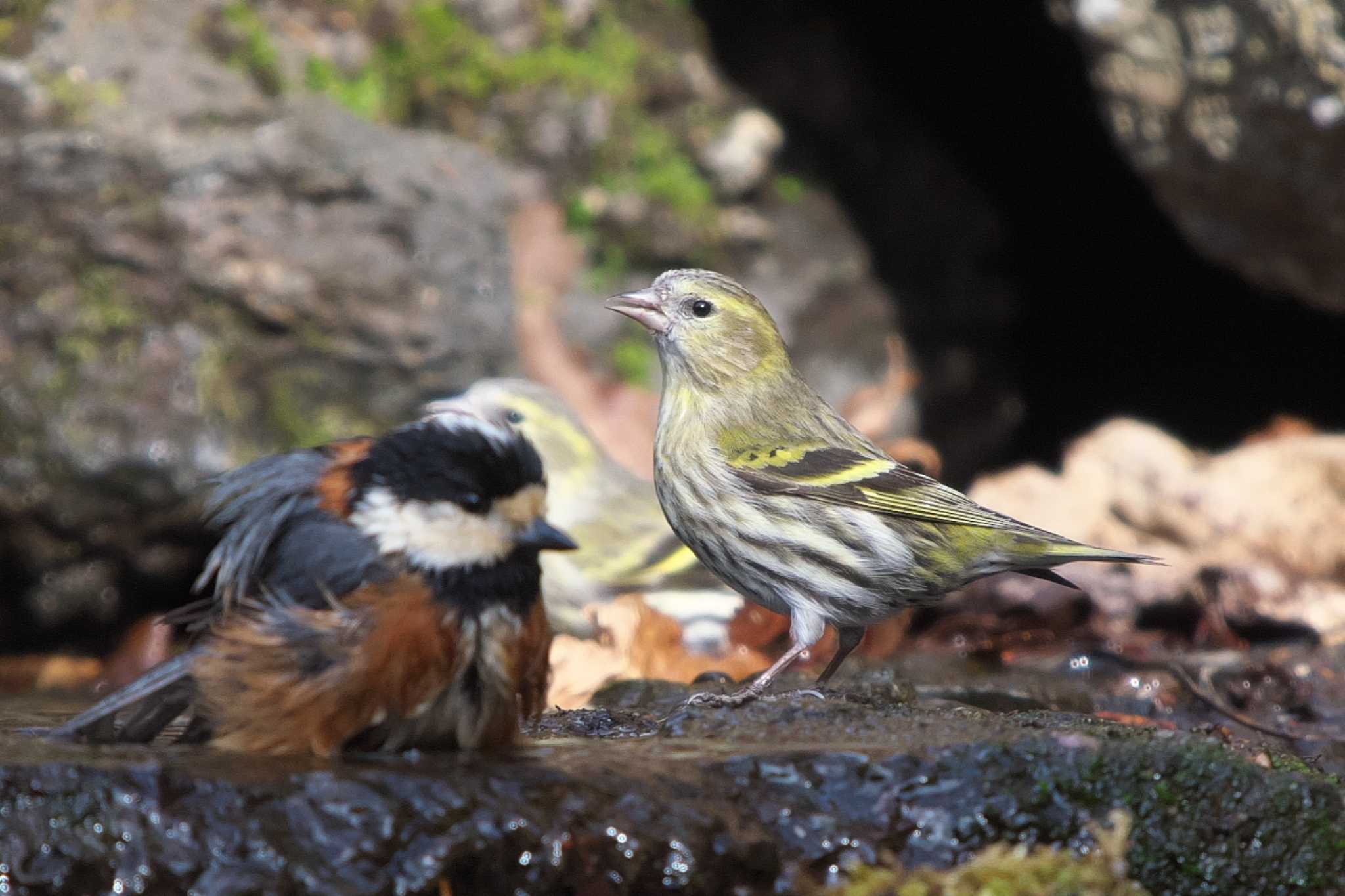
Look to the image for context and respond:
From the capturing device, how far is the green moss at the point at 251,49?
7.57 meters

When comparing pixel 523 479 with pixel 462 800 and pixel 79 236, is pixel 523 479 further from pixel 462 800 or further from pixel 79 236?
pixel 79 236

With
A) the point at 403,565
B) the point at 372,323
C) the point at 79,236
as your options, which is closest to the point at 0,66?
the point at 79,236

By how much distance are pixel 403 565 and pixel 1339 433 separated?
22.8 feet

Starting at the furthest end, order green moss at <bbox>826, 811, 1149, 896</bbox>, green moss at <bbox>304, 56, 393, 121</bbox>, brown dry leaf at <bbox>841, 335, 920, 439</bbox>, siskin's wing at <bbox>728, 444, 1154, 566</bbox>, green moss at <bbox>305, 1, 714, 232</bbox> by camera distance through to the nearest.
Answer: brown dry leaf at <bbox>841, 335, 920, 439</bbox> < green moss at <bbox>305, 1, 714, 232</bbox> < green moss at <bbox>304, 56, 393, 121</bbox> < siskin's wing at <bbox>728, 444, 1154, 566</bbox> < green moss at <bbox>826, 811, 1149, 896</bbox>

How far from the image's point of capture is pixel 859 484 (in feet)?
15.4

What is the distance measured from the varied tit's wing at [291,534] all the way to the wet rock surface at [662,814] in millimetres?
361

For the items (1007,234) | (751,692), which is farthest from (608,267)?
(751,692)

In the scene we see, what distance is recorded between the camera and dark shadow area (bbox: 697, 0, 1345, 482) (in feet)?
30.4

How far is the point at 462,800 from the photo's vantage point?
8.54 feet

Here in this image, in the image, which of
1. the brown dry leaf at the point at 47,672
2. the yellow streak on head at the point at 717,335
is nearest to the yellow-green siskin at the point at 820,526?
the yellow streak on head at the point at 717,335

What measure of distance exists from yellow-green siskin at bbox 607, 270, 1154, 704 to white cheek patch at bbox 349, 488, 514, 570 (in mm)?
1378

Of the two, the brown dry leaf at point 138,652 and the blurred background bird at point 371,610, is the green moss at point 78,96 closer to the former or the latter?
the brown dry leaf at point 138,652

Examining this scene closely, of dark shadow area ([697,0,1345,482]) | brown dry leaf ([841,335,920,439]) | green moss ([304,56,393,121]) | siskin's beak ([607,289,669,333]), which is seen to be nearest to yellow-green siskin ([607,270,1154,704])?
siskin's beak ([607,289,669,333])

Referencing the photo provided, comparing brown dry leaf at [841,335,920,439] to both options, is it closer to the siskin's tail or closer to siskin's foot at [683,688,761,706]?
the siskin's tail
